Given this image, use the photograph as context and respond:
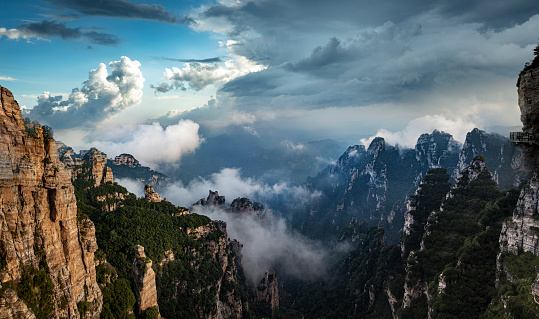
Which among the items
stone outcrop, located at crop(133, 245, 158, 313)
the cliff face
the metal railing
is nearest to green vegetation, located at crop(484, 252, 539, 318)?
the metal railing

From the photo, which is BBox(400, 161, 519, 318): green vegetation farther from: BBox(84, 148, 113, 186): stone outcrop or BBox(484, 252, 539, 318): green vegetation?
BBox(84, 148, 113, 186): stone outcrop

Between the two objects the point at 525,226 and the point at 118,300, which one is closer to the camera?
the point at 118,300

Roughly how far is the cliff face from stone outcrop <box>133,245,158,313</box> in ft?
50.5

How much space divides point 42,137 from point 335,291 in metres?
154

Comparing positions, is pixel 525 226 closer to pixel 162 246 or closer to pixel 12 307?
pixel 12 307

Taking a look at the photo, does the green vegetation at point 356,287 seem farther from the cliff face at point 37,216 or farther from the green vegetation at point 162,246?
the cliff face at point 37,216

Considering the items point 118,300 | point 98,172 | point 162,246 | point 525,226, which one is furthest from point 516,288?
point 98,172

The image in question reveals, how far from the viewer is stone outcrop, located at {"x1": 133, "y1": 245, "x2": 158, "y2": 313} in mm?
57219

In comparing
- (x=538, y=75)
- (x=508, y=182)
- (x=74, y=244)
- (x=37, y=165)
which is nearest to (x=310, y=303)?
(x=508, y=182)

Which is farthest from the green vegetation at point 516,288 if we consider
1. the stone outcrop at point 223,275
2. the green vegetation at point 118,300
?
the stone outcrop at point 223,275

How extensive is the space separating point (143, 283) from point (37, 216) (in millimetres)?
27843

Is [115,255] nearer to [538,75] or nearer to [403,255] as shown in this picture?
[538,75]

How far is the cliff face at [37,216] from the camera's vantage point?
3303 centimetres

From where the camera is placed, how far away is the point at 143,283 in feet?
189
